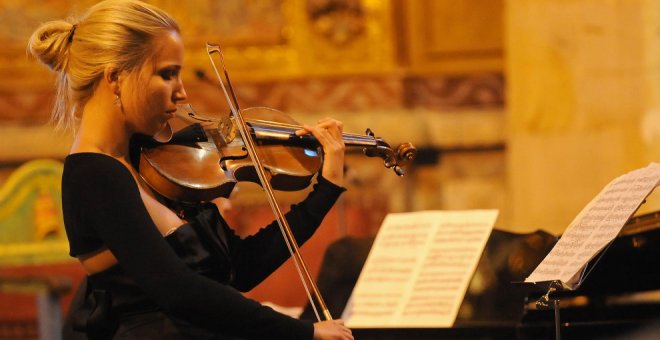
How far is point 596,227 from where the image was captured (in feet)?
8.39

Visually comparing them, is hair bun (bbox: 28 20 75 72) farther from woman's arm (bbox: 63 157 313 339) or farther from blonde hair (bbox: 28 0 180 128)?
woman's arm (bbox: 63 157 313 339)

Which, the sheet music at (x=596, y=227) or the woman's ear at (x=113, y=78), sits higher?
the sheet music at (x=596, y=227)

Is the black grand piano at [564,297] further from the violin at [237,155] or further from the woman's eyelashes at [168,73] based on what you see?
the woman's eyelashes at [168,73]

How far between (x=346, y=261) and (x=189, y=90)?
3378mm

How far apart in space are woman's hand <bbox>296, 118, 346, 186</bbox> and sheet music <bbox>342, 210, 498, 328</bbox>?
0.72 meters

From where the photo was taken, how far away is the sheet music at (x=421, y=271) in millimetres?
3244

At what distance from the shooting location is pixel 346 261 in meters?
3.57

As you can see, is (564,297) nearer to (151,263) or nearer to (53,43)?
(151,263)

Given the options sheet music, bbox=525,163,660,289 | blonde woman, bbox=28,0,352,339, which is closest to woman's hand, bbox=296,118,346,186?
blonde woman, bbox=28,0,352,339

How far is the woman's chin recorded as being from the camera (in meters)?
2.56

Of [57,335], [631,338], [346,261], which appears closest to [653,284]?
[631,338]

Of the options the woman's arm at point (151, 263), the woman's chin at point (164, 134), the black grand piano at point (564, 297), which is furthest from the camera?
the black grand piano at point (564, 297)

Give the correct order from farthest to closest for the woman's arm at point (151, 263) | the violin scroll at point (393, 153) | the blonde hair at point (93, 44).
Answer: the violin scroll at point (393, 153), the blonde hair at point (93, 44), the woman's arm at point (151, 263)

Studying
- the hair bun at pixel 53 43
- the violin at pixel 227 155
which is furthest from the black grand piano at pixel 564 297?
the hair bun at pixel 53 43
